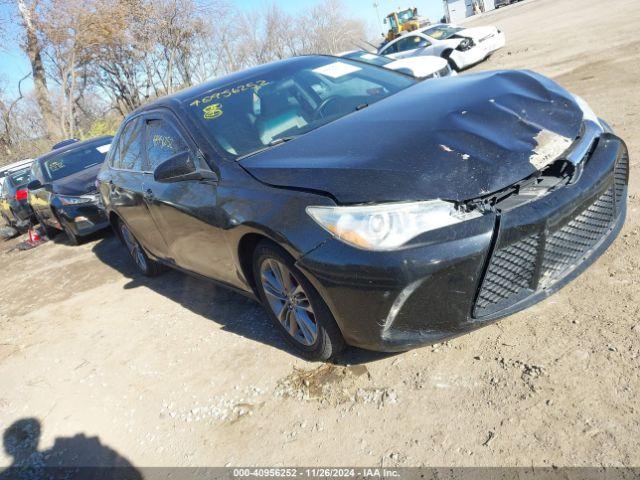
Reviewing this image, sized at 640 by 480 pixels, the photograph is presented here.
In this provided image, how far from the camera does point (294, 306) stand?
2945 millimetres

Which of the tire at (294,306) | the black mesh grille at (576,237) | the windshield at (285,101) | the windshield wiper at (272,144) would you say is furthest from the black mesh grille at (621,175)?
the windshield wiper at (272,144)

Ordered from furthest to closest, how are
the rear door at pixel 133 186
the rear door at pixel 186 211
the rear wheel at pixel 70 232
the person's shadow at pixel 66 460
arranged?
the rear wheel at pixel 70 232, the rear door at pixel 133 186, the rear door at pixel 186 211, the person's shadow at pixel 66 460

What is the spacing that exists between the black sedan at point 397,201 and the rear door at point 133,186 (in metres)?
0.83

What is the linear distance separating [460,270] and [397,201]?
39 cm

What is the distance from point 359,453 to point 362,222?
40.1 inches

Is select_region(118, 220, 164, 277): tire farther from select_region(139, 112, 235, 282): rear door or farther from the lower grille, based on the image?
the lower grille

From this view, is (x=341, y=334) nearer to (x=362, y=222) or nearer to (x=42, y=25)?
(x=362, y=222)

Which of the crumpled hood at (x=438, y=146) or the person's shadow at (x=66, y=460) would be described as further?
the person's shadow at (x=66, y=460)

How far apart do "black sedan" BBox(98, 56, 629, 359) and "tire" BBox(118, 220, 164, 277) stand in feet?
6.74

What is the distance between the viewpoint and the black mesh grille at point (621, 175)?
281 centimetres

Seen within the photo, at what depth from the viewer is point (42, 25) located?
21.7m

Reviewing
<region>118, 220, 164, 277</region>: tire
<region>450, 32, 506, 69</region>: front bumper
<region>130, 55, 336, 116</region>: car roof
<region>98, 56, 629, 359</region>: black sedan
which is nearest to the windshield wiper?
<region>98, 56, 629, 359</region>: black sedan

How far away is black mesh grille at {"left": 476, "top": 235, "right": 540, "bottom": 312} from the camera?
2.29 m

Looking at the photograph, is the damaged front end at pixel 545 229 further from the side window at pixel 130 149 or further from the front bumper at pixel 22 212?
the front bumper at pixel 22 212
